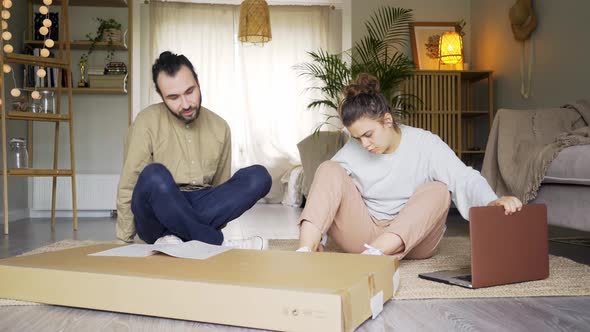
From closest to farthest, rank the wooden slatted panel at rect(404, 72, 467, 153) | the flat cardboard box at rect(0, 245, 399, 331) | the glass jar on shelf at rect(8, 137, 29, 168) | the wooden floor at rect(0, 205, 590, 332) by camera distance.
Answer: the flat cardboard box at rect(0, 245, 399, 331), the wooden floor at rect(0, 205, 590, 332), the glass jar on shelf at rect(8, 137, 29, 168), the wooden slatted panel at rect(404, 72, 467, 153)

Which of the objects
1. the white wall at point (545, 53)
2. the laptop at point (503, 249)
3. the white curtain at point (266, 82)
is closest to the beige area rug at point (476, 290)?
the laptop at point (503, 249)

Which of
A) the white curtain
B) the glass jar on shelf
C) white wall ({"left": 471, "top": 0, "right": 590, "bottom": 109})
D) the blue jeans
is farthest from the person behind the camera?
the white curtain

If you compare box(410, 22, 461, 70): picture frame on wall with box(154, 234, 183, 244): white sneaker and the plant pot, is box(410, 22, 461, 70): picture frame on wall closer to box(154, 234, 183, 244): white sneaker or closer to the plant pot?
the plant pot

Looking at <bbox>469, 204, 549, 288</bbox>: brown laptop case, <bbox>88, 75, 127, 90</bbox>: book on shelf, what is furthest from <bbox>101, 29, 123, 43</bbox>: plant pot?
<bbox>469, 204, 549, 288</bbox>: brown laptop case

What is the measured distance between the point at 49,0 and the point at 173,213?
209 centimetres

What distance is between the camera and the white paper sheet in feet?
5.27

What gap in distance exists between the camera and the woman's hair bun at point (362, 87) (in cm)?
201

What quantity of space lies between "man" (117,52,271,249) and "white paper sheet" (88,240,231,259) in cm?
39

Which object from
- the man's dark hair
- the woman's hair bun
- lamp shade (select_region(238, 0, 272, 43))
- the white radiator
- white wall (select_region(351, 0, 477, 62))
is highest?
white wall (select_region(351, 0, 477, 62))

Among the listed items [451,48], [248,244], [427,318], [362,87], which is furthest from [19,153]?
[451,48]

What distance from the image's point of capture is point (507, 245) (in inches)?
68.5

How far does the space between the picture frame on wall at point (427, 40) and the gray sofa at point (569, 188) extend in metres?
3.17

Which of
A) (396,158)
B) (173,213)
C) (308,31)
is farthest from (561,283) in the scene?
(308,31)

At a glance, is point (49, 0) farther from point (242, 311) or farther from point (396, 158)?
point (242, 311)
